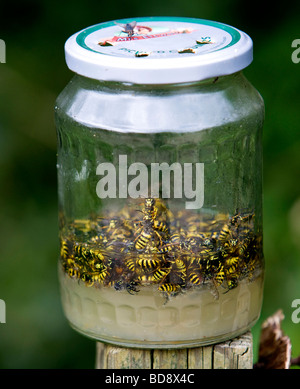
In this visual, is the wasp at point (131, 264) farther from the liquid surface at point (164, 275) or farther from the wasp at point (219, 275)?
the wasp at point (219, 275)

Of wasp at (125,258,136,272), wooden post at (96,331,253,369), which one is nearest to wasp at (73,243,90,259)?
wasp at (125,258,136,272)

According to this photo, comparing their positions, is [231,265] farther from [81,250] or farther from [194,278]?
[81,250]

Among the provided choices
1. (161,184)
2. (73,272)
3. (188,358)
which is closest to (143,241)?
(161,184)

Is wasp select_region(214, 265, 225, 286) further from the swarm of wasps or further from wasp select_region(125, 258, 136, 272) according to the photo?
wasp select_region(125, 258, 136, 272)

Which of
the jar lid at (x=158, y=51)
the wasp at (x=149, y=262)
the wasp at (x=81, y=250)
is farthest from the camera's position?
the wasp at (x=81, y=250)

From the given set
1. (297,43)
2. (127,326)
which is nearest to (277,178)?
(297,43)

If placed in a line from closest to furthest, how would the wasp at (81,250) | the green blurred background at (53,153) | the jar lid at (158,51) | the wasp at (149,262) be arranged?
the jar lid at (158,51) → the wasp at (149,262) → the wasp at (81,250) → the green blurred background at (53,153)

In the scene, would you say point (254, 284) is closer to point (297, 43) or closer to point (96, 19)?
point (297, 43)

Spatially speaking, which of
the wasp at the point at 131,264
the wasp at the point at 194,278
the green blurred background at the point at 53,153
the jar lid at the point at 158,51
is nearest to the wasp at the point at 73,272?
the wasp at the point at 131,264
